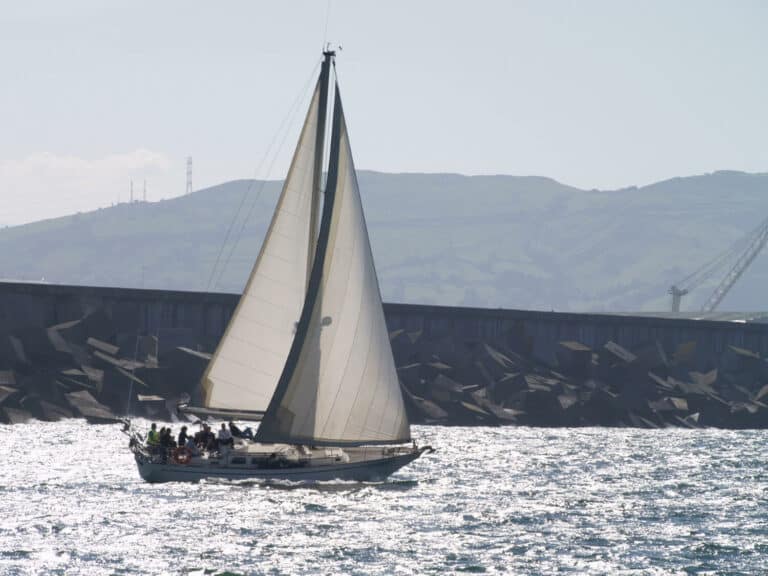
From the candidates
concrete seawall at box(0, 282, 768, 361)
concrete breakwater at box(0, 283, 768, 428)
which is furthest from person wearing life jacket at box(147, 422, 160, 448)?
concrete seawall at box(0, 282, 768, 361)

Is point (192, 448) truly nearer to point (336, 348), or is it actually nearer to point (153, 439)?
point (153, 439)

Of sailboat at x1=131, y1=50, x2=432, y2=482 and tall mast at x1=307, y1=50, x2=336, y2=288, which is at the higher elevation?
tall mast at x1=307, y1=50, x2=336, y2=288

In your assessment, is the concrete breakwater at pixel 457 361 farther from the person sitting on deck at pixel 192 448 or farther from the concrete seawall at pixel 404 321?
the person sitting on deck at pixel 192 448

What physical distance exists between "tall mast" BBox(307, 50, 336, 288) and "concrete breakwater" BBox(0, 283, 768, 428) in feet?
69.4

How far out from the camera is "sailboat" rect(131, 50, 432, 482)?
3812 centimetres

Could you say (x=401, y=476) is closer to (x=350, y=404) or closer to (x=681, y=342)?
(x=350, y=404)

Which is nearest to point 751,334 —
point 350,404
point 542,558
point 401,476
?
point 401,476

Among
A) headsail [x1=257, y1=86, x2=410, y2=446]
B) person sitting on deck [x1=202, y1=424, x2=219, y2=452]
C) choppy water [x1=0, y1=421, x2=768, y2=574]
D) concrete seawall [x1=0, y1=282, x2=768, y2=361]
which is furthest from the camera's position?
concrete seawall [x1=0, y1=282, x2=768, y2=361]

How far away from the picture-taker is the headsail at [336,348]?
125ft

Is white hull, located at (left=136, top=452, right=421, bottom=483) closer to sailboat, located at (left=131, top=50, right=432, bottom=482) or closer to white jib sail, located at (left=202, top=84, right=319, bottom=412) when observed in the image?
sailboat, located at (left=131, top=50, right=432, bottom=482)

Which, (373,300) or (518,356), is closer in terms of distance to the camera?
(373,300)

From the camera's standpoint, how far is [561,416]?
6694cm

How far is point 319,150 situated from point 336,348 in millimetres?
5370

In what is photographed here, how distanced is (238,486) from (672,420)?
3490 cm
